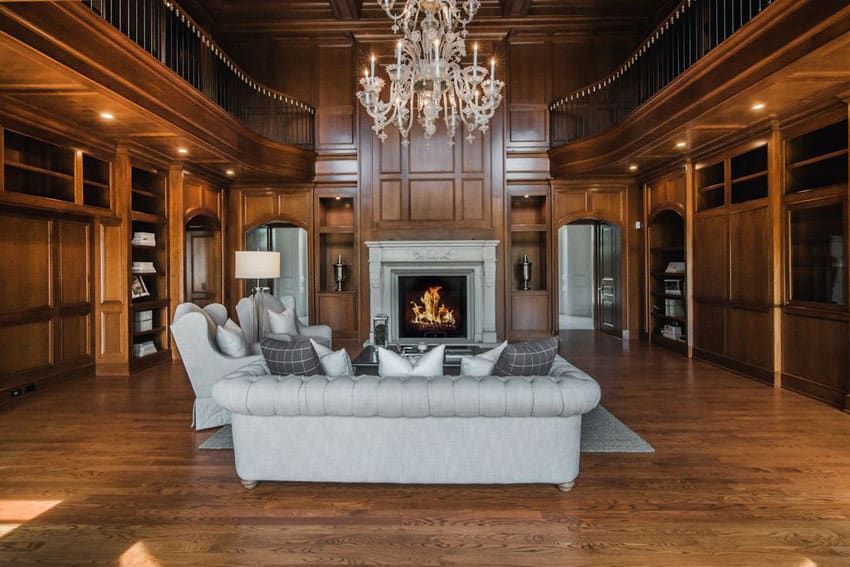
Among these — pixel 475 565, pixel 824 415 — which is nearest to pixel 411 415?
pixel 475 565

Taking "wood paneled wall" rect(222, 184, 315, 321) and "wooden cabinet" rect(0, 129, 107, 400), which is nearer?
"wooden cabinet" rect(0, 129, 107, 400)

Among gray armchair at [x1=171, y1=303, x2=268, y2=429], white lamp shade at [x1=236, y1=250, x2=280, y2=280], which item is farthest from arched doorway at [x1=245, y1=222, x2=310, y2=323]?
gray armchair at [x1=171, y1=303, x2=268, y2=429]

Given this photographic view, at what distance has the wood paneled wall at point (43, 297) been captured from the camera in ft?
16.2

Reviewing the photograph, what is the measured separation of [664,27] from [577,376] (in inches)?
199

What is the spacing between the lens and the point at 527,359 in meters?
2.93

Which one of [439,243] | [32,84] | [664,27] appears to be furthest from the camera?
[439,243]

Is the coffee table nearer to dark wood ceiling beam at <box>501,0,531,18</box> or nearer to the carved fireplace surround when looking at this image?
the carved fireplace surround

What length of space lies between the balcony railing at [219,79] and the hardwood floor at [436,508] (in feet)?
13.7

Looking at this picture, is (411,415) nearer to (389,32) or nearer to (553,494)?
(553,494)

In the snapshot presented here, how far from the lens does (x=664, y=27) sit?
5.94m

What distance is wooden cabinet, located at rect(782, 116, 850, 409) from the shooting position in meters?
4.48

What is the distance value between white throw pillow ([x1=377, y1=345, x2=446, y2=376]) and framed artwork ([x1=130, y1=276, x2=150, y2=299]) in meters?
4.67

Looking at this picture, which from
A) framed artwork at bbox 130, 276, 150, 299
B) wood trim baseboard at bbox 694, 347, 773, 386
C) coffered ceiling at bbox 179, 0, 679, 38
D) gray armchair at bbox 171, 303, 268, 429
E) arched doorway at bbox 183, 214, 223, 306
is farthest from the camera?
arched doorway at bbox 183, 214, 223, 306

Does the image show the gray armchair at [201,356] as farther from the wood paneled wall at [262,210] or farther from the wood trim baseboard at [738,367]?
the wood trim baseboard at [738,367]
